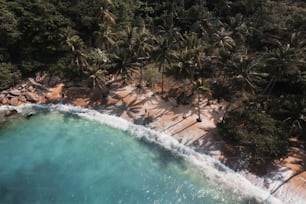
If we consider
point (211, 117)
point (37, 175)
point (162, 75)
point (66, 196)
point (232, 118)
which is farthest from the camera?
point (162, 75)

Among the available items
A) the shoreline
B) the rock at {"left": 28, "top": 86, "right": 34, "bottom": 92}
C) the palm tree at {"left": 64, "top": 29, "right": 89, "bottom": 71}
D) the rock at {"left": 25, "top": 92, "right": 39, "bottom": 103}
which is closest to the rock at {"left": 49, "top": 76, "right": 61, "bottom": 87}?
the shoreline

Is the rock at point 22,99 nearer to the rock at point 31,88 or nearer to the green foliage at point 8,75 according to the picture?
the rock at point 31,88

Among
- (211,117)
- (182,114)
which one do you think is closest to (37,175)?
(182,114)

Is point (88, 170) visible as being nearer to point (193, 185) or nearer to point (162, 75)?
point (193, 185)

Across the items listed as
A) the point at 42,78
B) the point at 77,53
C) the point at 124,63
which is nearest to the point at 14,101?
the point at 42,78

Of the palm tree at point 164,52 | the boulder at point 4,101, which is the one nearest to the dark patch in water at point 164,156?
the palm tree at point 164,52

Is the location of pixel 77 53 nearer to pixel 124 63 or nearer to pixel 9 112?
pixel 124 63

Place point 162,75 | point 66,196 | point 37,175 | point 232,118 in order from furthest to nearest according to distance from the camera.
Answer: point 162,75 < point 232,118 < point 37,175 < point 66,196
